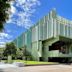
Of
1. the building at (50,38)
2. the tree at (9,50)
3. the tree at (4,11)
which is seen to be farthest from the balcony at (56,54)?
the tree at (4,11)

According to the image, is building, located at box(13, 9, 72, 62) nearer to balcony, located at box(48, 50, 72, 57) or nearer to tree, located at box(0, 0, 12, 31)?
balcony, located at box(48, 50, 72, 57)

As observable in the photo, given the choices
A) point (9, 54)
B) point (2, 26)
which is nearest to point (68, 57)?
point (9, 54)

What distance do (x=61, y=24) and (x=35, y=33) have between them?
10389 mm

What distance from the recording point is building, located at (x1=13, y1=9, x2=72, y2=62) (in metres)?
55.8

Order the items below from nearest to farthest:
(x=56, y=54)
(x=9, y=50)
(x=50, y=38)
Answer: (x=56, y=54) < (x=50, y=38) < (x=9, y=50)

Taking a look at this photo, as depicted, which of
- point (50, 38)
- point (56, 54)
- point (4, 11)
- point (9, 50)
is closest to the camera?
point (4, 11)

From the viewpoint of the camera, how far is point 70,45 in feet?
205

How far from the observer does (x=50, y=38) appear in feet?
192

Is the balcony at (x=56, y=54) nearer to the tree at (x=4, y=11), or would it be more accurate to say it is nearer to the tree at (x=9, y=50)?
the tree at (x=9, y=50)

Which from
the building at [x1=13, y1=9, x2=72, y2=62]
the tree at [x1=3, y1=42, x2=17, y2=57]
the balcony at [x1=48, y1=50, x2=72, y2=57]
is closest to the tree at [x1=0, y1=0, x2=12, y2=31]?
the building at [x1=13, y1=9, x2=72, y2=62]

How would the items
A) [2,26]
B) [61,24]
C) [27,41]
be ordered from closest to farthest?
[2,26] → [61,24] → [27,41]

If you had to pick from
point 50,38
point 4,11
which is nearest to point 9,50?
point 50,38

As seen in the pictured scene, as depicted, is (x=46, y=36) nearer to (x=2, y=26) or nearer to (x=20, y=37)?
(x=20, y=37)

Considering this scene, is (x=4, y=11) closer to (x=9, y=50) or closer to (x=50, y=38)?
(x=50, y=38)
